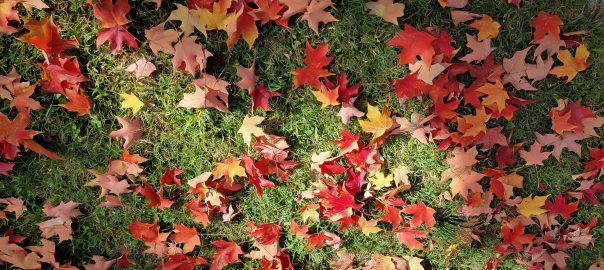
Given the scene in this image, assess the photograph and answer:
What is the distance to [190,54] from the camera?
7.25 feet

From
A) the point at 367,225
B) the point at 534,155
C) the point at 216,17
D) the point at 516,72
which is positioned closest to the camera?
the point at 216,17

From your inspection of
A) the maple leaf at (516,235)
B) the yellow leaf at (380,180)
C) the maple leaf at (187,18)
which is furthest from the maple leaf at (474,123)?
the maple leaf at (187,18)

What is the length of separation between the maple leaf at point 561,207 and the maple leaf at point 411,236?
2.19 feet

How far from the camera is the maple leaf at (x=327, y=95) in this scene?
223 cm

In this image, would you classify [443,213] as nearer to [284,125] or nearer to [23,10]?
[284,125]

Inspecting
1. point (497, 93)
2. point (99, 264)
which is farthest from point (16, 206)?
point (497, 93)

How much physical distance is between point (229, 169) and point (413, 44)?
43.8 inches

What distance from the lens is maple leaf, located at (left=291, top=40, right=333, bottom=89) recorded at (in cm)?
223

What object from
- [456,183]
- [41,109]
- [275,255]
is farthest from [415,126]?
[41,109]

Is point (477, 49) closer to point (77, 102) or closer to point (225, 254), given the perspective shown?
point (225, 254)

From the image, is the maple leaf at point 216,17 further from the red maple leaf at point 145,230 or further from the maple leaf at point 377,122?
the red maple leaf at point 145,230

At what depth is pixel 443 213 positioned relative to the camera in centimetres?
247

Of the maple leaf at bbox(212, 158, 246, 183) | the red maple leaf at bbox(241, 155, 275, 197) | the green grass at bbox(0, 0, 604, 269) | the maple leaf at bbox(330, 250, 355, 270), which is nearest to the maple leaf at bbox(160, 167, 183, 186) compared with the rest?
the green grass at bbox(0, 0, 604, 269)

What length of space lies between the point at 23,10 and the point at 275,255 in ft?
5.75
